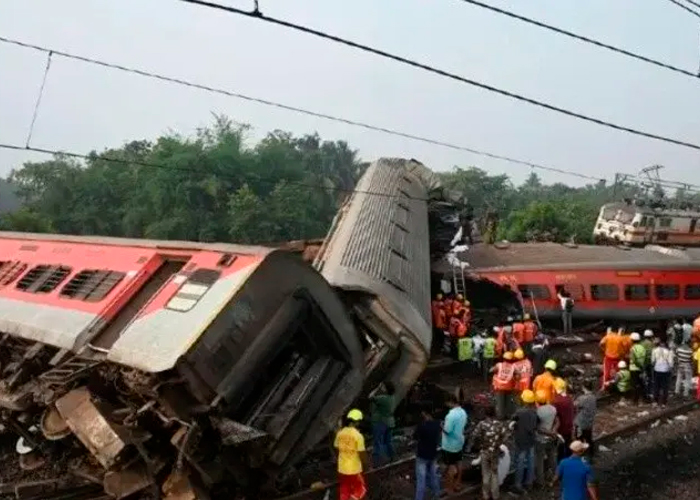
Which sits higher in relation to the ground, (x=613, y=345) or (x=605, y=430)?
(x=613, y=345)

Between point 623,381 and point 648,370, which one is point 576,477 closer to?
point 623,381

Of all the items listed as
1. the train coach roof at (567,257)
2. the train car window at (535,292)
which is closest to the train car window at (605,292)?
the train coach roof at (567,257)

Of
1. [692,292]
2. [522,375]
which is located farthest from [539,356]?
[692,292]

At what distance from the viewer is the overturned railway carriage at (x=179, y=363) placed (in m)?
6.79

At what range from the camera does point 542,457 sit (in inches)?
368

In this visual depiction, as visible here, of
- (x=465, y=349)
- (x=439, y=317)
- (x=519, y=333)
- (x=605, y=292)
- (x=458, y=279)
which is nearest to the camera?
(x=465, y=349)

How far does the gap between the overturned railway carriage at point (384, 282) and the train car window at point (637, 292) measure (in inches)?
295

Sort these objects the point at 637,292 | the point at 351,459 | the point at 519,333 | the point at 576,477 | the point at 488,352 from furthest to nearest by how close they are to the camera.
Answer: the point at 637,292 < the point at 519,333 < the point at 488,352 < the point at 351,459 < the point at 576,477

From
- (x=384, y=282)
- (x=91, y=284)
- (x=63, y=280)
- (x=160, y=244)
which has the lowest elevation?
(x=63, y=280)

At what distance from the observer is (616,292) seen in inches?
820

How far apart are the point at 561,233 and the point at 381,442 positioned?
106 ft

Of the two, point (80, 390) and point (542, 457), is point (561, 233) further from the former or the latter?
point (80, 390)

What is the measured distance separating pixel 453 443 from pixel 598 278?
13.3 m

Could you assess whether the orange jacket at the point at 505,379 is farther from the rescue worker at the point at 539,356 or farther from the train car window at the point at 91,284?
the train car window at the point at 91,284
